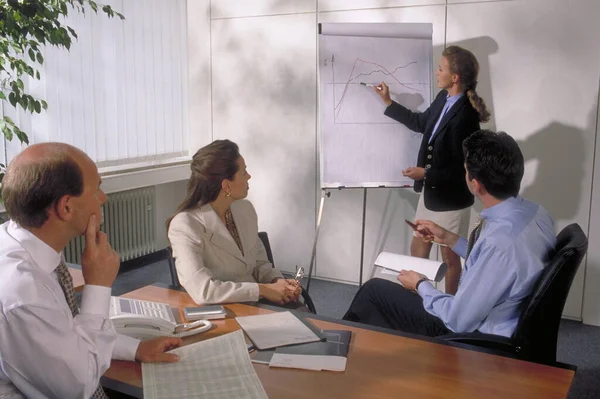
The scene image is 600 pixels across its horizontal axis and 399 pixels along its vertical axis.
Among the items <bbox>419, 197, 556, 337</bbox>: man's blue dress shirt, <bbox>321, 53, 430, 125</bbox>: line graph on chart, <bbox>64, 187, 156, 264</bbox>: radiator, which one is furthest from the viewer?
<bbox>64, 187, 156, 264</bbox>: radiator

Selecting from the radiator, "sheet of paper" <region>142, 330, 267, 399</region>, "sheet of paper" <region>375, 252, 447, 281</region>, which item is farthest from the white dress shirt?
the radiator

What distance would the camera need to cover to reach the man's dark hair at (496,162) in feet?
6.86

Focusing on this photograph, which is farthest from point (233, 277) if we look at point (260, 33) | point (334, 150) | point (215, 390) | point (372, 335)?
point (260, 33)

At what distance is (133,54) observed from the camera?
15.4ft

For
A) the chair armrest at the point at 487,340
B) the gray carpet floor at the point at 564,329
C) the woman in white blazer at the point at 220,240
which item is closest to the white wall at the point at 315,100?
the gray carpet floor at the point at 564,329

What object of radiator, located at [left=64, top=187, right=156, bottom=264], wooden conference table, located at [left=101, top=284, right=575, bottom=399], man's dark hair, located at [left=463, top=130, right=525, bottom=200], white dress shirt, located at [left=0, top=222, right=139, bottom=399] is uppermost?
man's dark hair, located at [left=463, top=130, right=525, bottom=200]

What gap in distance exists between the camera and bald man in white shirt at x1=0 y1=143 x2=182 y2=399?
1184mm

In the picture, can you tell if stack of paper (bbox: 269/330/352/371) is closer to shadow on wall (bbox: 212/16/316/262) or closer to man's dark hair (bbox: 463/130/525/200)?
man's dark hair (bbox: 463/130/525/200)

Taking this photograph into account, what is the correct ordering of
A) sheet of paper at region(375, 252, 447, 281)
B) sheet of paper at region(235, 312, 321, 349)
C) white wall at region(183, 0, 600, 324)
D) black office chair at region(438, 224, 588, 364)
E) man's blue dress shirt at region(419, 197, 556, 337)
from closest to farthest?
sheet of paper at region(235, 312, 321, 349) < black office chair at region(438, 224, 588, 364) < man's blue dress shirt at region(419, 197, 556, 337) < sheet of paper at region(375, 252, 447, 281) < white wall at region(183, 0, 600, 324)

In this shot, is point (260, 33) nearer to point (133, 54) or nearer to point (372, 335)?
point (133, 54)

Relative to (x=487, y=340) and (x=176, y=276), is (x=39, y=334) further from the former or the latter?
(x=487, y=340)

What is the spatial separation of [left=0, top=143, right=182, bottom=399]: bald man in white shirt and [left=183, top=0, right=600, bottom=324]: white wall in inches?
122

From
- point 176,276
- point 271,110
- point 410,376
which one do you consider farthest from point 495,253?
point 271,110

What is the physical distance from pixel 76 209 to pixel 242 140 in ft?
11.7
